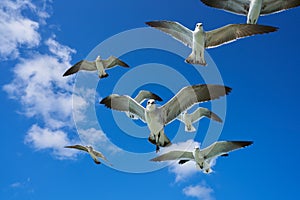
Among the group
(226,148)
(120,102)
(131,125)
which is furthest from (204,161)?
(120,102)

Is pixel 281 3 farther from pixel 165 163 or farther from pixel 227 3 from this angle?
pixel 165 163

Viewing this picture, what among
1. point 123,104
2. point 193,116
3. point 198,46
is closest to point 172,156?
point 123,104

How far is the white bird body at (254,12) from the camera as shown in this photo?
16641 mm

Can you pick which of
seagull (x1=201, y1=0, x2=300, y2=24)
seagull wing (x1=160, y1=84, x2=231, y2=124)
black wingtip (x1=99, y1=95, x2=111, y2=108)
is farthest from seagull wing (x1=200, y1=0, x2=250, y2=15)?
black wingtip (x1=99, y1=95, x2=111, y2=108)

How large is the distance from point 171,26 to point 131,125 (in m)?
3.85

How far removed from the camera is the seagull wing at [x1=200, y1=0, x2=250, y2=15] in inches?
680

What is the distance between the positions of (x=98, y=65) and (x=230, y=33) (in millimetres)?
5884

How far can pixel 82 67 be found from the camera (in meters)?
21.0

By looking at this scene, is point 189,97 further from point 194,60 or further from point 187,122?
point 187,122

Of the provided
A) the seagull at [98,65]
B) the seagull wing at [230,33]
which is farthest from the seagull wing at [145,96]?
the seagull wing at [230,33]

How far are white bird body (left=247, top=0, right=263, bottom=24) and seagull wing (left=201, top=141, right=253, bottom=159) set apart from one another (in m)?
3.87

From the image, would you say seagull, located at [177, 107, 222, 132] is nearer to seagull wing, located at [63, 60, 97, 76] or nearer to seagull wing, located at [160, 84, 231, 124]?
seagull wing, located at [63, 60, 97, 76]

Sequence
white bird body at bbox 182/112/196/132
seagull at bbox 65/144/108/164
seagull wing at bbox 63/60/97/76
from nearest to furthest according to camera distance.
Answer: seagull at bbox 65/144/108/164, seagull wing at bbox 63/60/97/76, white bird body at bbox 182/112/196/132

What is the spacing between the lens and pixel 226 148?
17.1m
